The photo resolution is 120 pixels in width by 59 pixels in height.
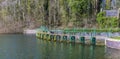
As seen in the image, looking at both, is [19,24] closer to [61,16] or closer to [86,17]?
[61,16]

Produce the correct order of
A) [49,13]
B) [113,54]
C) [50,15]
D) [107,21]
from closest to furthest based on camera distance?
[113,54]
[107,21]
[50,15]
[49,13]

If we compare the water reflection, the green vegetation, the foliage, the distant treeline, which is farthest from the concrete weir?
the distant treeline

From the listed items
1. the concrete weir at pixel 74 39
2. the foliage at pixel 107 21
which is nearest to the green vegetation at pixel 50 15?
the foliage at pixel 107 21

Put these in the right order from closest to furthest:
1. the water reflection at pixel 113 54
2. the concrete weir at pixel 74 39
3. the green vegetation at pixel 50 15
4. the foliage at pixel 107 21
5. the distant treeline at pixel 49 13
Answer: the water reflection at pixel 113 54
the concrete weir at pixel 74 39
the foliage at pixel 107 21
the green vegetation at pixel 50 15
the distant treeline at pixel 49 13

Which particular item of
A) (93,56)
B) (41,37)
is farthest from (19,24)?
(93,56)

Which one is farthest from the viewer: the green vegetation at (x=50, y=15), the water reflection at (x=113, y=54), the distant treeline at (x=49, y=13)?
the distant treeline at (x=49, y=13)

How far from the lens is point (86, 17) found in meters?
124

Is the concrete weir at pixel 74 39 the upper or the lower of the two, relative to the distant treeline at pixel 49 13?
lower

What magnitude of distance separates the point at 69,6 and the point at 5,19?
44.5 m

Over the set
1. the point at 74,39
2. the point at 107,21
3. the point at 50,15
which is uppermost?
the point at 50,15

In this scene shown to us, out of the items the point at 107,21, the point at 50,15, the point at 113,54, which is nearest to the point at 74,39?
the point at 107,21

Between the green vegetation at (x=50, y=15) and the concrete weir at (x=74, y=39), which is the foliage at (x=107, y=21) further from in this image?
the concrete weir at (x=74, y=39)

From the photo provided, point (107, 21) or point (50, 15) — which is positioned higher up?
point (50, 15)

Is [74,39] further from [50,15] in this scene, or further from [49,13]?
[49,13]
